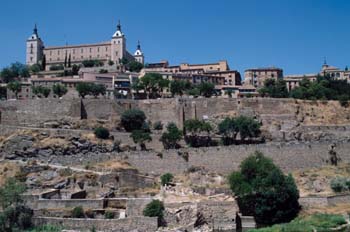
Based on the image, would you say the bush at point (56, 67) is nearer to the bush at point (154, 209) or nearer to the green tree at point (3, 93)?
the green tree at point (3, 93)

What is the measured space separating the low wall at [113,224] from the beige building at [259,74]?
5945 centimetres

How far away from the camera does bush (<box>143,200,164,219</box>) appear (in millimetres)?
34812

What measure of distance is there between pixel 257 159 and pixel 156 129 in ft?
67.6

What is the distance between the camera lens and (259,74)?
9169cm

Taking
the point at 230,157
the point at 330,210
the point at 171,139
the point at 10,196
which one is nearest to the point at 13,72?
the point at 171,139

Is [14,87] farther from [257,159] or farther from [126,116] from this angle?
[257,159]

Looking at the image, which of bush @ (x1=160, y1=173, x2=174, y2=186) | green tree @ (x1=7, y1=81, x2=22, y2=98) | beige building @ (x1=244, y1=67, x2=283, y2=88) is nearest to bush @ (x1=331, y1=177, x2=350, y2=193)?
bush @ (x1=160, y1=173, x2=174, y2=186)

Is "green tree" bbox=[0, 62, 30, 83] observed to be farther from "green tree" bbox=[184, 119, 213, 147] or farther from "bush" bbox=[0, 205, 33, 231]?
"bush" bbox=[0, 205, 33, 231]

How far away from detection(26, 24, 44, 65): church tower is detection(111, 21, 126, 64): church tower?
13406 millimetres

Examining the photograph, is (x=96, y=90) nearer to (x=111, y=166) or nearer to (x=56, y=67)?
(x=111, y=166)

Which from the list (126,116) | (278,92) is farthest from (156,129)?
(278,92)

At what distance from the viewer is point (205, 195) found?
40.6 meters

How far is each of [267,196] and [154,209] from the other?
654cm


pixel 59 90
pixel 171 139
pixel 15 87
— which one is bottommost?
pixel 171 139
